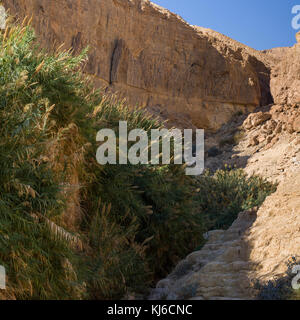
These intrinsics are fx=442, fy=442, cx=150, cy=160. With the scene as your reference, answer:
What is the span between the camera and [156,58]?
34.5 metres

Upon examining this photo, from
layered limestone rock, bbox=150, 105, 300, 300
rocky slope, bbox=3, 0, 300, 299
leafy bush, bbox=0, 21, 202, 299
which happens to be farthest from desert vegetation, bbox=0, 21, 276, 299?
rocky slope, bbox=3, 0, 300, 299

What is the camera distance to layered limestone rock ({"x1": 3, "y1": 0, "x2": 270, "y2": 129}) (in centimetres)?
2958

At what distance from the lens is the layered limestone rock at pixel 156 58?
2958 cm

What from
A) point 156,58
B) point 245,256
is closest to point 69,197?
point 245,256

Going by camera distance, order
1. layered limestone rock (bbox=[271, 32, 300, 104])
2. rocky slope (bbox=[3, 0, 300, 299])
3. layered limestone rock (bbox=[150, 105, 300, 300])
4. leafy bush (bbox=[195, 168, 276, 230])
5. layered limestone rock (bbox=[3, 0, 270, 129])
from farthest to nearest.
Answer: layered limestone rock (bbox=[3, 0, 270, 129]) < layered limestone rock (bbox=[271, 32, 300, 104]) < rocky slope (bbox=[3, 0, 300, 299]) < leafy bush (bbox=[195, 168, 276, 230]) < layered limestone rock (bbox=[150, 105, 300, 300])

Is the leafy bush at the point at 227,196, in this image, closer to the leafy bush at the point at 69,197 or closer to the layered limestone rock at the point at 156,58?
the leafy bush at the point at 69,197

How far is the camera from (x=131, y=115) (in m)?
8.96

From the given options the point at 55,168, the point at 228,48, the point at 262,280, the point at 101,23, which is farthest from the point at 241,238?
the point at 228,48

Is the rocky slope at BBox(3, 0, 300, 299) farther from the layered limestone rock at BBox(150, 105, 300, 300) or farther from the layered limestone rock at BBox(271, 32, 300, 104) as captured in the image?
the layered limestone rock at BBox(150, 105, 300, 300)

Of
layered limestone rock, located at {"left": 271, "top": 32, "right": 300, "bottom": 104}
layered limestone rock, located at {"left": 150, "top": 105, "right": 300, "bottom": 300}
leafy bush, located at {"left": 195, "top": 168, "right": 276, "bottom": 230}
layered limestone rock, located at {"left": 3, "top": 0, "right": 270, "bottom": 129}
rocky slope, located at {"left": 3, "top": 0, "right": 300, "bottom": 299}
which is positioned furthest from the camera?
layered limestone rock, located at {"left": 3, "top": 0, "right": 270, "bottom": 129}

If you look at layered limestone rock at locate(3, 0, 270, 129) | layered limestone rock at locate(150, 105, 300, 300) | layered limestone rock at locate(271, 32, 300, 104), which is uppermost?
layered limestone rock at locate(3, 0, 270, 129)

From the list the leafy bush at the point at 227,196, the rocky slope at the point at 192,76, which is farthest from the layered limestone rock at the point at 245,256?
the leafy bush at the point at 227,196
